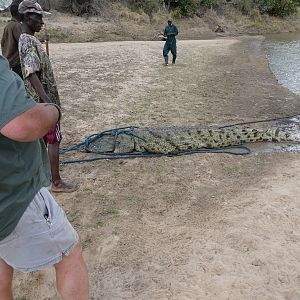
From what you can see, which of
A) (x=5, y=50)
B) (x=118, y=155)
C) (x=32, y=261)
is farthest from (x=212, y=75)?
(x=32, y=261)

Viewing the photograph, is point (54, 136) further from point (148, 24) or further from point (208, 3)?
point (208, 3)

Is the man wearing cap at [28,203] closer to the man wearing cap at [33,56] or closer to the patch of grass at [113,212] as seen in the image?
the man wearing cap at [33,56]

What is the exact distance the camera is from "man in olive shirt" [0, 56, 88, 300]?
1664mm

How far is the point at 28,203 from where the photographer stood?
75.4 inches

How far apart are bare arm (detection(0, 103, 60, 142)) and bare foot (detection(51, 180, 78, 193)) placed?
241cm

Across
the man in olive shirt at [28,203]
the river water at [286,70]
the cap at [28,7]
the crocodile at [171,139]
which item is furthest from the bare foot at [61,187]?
the river water at [286,70]

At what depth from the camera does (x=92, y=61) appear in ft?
43.4

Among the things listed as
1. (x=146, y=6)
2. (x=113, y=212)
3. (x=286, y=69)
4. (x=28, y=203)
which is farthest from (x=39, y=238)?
(x=146, y=6)

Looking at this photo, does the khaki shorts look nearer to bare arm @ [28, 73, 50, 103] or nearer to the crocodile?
bare arm @ [28, 73, 50, 103]

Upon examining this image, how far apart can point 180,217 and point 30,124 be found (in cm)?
234

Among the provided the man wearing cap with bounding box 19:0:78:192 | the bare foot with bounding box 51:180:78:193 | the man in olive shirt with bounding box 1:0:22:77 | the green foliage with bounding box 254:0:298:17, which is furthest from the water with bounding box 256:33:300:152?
the green foliage with bounding box 254:0:298:17

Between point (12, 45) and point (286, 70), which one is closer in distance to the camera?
point (12, 45)

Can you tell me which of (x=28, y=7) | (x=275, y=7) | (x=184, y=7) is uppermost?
(x=28, y=7)

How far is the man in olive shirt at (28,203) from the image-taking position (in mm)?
1664
